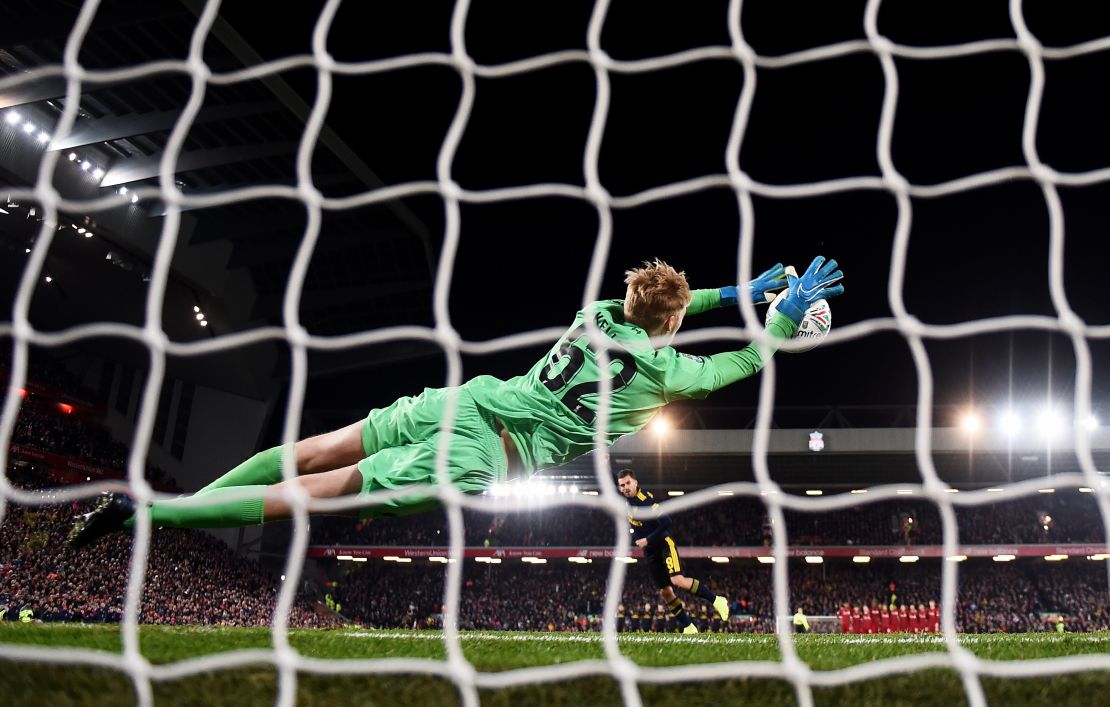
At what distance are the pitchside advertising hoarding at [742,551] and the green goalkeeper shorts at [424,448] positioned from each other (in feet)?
68.6

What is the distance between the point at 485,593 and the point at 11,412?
1072 inches

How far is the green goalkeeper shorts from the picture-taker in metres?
3.56

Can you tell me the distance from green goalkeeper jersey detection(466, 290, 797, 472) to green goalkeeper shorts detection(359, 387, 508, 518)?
11 cm

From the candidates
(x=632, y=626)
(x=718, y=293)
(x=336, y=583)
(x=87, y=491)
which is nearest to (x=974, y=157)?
(x=632, y=626)

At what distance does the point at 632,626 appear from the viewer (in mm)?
24328

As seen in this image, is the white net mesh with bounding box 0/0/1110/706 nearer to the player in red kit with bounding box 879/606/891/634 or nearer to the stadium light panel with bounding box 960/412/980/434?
the player in red kit with bounding box 879/606/891/634

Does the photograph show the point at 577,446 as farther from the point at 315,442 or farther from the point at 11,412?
the point at 11,412

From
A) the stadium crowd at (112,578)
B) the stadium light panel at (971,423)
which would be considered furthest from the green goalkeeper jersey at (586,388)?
the stadium light panel at (971,423)

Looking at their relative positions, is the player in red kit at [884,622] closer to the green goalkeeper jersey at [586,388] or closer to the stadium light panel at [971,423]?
the stadium light panel at [971,423]

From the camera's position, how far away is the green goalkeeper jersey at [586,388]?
3785 mm

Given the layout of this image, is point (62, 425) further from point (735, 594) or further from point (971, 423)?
point (971, 423)

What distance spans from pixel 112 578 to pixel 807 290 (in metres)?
20.5

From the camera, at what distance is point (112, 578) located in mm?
19672

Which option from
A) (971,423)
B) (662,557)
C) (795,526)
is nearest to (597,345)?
(662,557)
